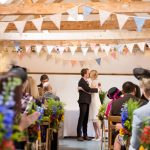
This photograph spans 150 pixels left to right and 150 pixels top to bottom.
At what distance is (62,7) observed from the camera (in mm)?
6723

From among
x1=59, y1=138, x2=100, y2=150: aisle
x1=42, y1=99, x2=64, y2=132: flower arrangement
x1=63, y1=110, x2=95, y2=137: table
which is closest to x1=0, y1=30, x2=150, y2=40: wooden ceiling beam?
x1=63, y1=110, x2=95, y2=137: table

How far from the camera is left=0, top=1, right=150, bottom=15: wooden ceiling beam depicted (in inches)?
261

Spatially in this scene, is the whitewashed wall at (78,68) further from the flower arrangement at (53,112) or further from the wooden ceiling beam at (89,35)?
the flower arrangement at (53,112)

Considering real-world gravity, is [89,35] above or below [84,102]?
above

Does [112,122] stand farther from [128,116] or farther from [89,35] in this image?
[89,35]

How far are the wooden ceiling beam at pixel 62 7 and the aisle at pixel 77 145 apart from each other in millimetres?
2524

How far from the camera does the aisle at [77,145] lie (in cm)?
733

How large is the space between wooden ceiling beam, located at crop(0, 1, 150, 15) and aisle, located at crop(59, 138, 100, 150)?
8.28ft

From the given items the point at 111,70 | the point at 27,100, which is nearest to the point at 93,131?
the point at 111,70

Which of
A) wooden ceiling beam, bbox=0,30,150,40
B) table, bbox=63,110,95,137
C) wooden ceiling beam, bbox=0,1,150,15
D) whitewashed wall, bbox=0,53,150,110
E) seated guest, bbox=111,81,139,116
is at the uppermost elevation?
wooden ceiling beam, bbox=0,1,150,15

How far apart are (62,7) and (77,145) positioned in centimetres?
275

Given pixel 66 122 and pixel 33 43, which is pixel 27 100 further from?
pixel 33 43

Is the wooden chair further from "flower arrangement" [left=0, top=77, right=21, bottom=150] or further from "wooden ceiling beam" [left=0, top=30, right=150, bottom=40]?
"wooden ceiling beam" [left=0, top=30, right=150, bottom=40]

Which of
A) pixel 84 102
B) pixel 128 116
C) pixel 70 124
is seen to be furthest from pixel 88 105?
pixel 128 116
